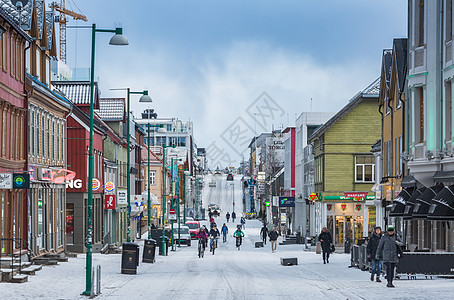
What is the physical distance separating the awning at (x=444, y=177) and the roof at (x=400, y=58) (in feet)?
32.3

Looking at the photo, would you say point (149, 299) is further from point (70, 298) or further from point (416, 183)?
point (416, 183)

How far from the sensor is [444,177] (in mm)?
27719

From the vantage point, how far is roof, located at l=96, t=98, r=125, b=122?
6309cm

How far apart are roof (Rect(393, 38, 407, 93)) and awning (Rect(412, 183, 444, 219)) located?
9.81 meters

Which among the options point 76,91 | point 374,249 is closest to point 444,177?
point 374,249

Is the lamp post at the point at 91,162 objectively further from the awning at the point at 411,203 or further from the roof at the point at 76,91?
the roof at the point at 76,91

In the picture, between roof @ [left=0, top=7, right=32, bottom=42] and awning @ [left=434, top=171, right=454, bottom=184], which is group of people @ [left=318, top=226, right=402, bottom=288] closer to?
awning @ [left=434, top=171, right=454, bottom=184]

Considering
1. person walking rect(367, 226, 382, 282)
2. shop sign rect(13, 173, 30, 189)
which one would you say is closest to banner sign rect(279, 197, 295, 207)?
person walking rect(367, 226, 382, 282)

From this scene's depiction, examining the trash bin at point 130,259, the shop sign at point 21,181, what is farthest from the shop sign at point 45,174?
the shop sign at point 21,181

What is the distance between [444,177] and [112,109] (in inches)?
1556

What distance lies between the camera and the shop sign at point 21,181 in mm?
26422

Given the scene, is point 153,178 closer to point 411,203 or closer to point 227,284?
point 411,203

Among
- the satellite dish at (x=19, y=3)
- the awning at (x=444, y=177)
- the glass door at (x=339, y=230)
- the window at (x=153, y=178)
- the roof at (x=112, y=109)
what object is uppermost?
the satellite dish at (x=19, y=3)

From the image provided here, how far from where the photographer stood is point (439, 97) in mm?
29406
